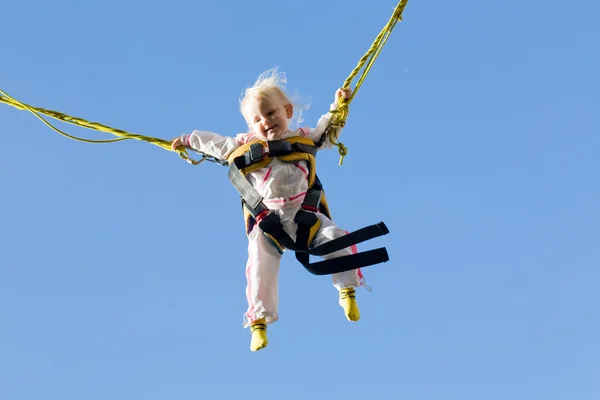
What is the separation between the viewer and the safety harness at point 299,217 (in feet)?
24.4

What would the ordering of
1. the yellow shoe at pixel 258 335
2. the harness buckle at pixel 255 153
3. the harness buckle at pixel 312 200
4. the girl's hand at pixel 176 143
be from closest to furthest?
the yellow shoe at pixel 258 335 → the harness buckle at pixel 255 153 → the harness buckle at pixel 312 200 → the girl's hand at pixel 176 143

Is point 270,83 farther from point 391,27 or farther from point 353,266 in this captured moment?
point 353,266

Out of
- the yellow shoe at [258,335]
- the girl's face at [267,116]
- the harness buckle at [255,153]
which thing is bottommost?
the yellow shoe at [258,335]

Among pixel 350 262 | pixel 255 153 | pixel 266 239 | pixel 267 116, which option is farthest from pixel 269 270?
pixel 267 116

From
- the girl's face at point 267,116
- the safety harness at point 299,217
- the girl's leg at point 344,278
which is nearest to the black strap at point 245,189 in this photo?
the safety harness at point 299,217

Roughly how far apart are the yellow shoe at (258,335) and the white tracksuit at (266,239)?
55 millimetres

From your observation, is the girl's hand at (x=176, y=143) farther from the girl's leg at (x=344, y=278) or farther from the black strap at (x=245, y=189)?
the girl's leg at (x=344, y=278)

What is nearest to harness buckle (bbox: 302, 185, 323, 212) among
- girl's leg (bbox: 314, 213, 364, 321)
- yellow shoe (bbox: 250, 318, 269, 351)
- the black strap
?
girl's leg (bbox: 314, 213, 364, 321)

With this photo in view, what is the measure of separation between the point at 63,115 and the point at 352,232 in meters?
2.89

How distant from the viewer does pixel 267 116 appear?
7.63m

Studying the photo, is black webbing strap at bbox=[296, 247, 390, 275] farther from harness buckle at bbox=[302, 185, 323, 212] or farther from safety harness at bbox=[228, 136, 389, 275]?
harness buckle at bbox=[302, 185, 323, 212]

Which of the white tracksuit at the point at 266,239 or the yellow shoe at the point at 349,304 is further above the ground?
the white tracksuit at the point at 266,239

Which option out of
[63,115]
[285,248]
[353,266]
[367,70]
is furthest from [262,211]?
[63,115]

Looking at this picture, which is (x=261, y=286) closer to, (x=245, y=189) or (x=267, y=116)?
(x=245, y=189)
